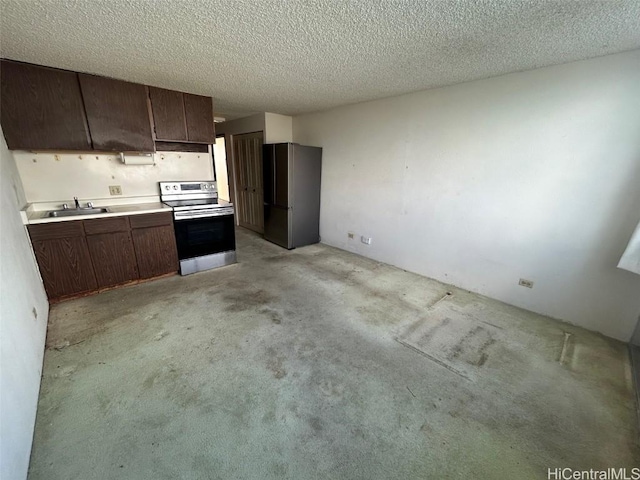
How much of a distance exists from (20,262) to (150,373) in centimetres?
133

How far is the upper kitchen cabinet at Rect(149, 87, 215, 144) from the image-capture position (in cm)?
312

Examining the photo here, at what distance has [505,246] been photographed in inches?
109

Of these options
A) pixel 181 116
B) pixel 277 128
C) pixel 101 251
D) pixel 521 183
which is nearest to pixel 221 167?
pixel 277 128

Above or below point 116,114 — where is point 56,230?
below

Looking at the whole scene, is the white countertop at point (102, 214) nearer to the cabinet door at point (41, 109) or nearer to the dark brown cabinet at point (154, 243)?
the dark brown cabinet at point (154, 243)

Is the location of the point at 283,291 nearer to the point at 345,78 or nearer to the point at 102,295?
the point at 102,295

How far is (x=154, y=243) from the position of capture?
→ 3.12m

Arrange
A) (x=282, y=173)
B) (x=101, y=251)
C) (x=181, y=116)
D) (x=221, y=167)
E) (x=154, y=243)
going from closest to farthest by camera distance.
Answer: (x=101, y=251)
(x=154, y=243)
(x=181, y=116)
(x=282, y=173)
(x=221, y=167)

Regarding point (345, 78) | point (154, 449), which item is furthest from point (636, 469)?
point (345, 78)

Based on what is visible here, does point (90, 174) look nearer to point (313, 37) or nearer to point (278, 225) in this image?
point (278, 225)

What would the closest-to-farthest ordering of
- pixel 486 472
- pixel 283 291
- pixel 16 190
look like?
pixel 486 472
pixel 16 190
pixel 283 291

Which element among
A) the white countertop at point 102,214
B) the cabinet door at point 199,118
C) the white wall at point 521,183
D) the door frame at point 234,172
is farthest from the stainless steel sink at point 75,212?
the white wall at point 521,183

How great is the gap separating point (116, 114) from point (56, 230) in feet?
→ 4.58

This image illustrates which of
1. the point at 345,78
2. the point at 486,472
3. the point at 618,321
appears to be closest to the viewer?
the point at 486,472
